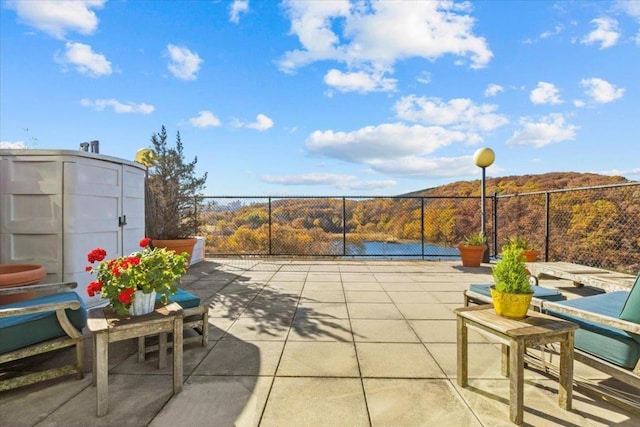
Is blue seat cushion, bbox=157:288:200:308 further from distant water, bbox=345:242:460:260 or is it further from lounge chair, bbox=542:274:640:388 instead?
distant water, bbox=345:242:460:260

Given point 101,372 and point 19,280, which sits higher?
point 19,280

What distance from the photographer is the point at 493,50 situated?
538 centimetres

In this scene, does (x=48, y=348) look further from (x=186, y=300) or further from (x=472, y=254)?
(x=472, y=254)

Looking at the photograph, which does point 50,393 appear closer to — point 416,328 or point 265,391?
point 265,391

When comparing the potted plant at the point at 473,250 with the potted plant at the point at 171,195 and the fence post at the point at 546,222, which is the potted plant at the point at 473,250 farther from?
the potted plant at the point at 171,195

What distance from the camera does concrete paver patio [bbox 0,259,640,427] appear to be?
1.50 metres

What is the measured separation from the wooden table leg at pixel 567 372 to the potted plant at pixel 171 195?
5.52 m

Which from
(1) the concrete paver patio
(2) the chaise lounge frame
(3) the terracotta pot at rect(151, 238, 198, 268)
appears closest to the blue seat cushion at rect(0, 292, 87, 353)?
(2) the chaise lounge frame

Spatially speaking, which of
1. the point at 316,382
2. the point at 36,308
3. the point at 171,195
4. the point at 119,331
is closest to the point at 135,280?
the point at 119,331

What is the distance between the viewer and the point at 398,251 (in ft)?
23.1

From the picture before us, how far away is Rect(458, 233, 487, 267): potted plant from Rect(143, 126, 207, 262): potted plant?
17.6ft

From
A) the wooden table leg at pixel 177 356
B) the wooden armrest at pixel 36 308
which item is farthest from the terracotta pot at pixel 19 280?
the wooden table leg at pixel 177 356

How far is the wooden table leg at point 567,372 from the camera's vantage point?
1.55m

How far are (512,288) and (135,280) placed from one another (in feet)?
6.93
